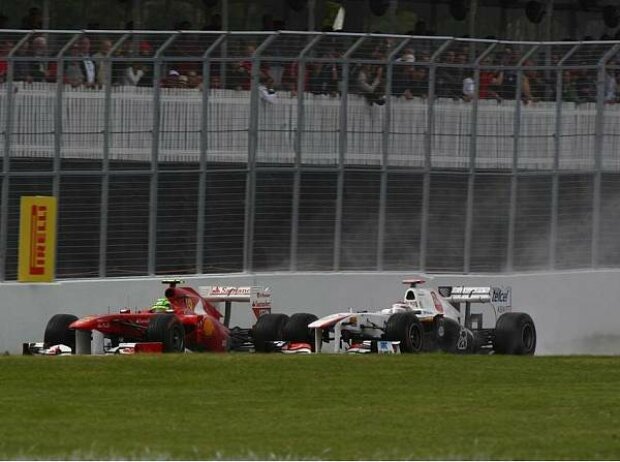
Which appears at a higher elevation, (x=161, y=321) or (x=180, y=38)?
(x=180, y=38)

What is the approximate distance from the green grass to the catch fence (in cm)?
388

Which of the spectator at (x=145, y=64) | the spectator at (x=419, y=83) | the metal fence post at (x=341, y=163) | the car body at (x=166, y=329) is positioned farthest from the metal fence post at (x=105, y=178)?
the spectator at (x=419, y=83)

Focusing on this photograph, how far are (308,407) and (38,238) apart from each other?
27.2 ft

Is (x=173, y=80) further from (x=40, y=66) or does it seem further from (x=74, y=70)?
(x=40, y=66)

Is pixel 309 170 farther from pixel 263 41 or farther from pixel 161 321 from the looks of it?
pixel 161 321

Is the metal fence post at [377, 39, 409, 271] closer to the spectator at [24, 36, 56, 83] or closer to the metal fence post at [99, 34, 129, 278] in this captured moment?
the metal fence post at [99, 34, 129, 278]

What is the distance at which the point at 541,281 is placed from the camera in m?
25.3

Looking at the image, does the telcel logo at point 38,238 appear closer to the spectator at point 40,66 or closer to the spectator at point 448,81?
the spectator at point 40,66

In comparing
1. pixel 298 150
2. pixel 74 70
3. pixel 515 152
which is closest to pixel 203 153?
pixel 298 150

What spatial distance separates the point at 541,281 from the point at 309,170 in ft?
12.4

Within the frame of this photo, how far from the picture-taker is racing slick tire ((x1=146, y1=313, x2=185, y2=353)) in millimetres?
20766

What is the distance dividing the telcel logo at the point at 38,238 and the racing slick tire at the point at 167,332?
2418mm

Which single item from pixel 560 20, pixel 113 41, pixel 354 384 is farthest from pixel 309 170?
pixel 560 20

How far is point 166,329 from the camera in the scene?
20.8m
